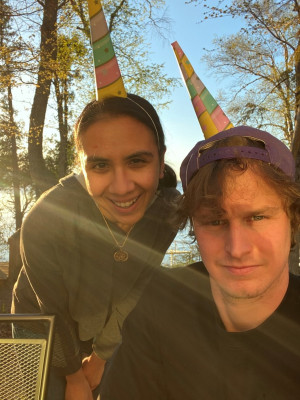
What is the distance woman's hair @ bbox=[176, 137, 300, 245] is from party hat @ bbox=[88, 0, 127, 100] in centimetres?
84

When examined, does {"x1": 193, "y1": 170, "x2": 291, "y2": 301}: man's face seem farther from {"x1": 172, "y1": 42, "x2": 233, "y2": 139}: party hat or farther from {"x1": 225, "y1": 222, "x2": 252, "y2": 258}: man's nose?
{"x1": 172, "y1": 42, "x2": 233, "y2": 139}: party hat

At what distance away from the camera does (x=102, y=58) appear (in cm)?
210

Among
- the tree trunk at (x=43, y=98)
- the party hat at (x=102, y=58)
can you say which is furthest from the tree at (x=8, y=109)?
the party hat at (x=102, y=58)

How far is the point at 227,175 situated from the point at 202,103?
78cm

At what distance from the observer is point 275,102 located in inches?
538

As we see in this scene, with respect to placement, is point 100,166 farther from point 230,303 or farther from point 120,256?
point 230,303

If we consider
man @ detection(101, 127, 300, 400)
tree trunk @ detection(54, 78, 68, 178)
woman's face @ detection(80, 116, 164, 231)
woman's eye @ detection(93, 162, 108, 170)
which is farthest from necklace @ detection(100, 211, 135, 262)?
tree trunk @ detection(54, 78, 68, 178)

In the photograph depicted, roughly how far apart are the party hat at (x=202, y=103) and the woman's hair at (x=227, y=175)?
1.67 ft

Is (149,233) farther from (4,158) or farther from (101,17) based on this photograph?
(4,158)

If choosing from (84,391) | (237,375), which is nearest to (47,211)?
(84,391)

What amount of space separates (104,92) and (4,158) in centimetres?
2249

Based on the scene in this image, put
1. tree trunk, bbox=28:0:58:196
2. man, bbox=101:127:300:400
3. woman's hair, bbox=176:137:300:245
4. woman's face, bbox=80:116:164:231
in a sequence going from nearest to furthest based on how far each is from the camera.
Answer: man, bbox=101:127:300:400 → woman's hair, bbox=176:137:300:245 → woman's face, bbox=80:116:164:231 → tree trunk, bbox=28:0:58:196

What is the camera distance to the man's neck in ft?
4.28

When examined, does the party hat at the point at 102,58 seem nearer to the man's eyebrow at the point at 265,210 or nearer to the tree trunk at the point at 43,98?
the man's eyebrow at the point at 265,210
